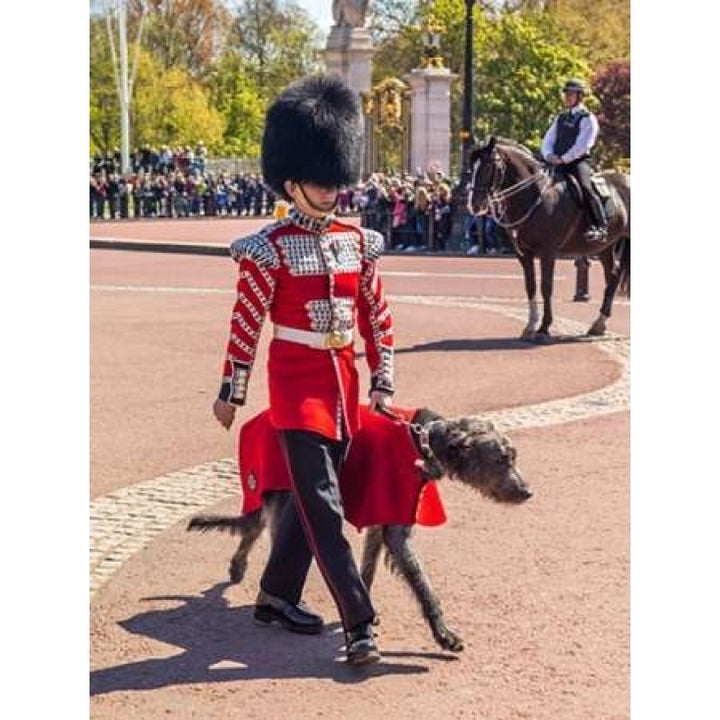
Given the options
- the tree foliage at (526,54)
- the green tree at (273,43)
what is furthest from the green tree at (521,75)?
the green tree at (273,43)

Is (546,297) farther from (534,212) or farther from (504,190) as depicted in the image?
(504,190)

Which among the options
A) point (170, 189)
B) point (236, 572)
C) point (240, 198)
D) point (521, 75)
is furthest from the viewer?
point (240, 198)

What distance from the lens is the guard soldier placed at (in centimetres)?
523

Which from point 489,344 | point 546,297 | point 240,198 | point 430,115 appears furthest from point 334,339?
point 240,198

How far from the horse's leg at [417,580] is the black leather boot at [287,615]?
0.37m

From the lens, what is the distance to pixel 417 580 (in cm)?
531

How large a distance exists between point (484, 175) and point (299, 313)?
8.92 meters

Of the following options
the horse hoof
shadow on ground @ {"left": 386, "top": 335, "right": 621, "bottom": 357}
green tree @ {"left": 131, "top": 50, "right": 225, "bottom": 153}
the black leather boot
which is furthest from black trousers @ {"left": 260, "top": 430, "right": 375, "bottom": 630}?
green tree @ {"left": 131, "top": 50, "right": 225, "bottom": 153}

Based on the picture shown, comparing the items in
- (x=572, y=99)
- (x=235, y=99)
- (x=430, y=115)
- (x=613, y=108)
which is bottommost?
(x=572, y=99)

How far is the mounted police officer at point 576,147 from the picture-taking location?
14359mm

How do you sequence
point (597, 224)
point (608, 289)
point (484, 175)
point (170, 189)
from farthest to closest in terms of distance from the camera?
point (170, 189) → point (608, 289) → point (597, 224) → point (484, 175)

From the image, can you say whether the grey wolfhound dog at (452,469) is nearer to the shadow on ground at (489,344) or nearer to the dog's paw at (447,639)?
the dog's paw at (447,639)

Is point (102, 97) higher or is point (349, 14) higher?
point (349, 14)

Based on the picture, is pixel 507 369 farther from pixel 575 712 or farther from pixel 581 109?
pixel 575 712
